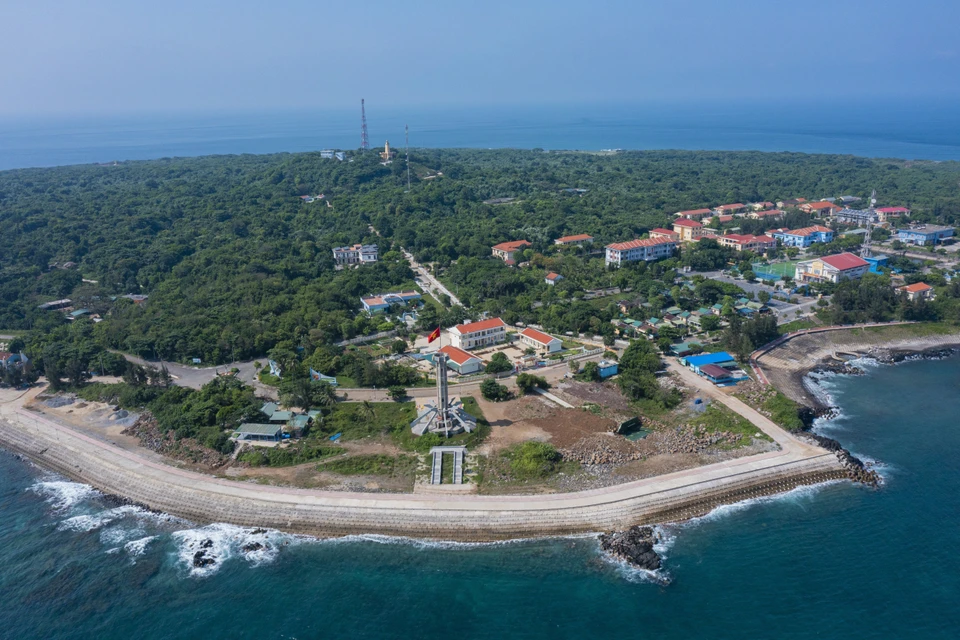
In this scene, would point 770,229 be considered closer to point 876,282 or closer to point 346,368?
point 876,282

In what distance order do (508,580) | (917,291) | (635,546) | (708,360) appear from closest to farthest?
(508,580) < (635,546) < (708,360) < (917,291)

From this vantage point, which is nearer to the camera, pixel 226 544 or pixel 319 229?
pixel 226 544

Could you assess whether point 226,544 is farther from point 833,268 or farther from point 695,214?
point 695,214

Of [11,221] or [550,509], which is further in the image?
[11,221]

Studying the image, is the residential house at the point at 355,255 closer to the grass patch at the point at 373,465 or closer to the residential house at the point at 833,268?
the grass patch at the point at 373,465

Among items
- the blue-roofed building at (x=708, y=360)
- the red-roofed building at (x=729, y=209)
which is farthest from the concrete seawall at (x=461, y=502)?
the red-roofed building at (x=729, y=209)

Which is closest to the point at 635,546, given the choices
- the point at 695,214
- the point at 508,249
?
the point at 508,249

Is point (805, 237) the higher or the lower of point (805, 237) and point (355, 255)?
the higher

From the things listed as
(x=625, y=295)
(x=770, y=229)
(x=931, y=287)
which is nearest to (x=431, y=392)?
(x=625, y=295)
